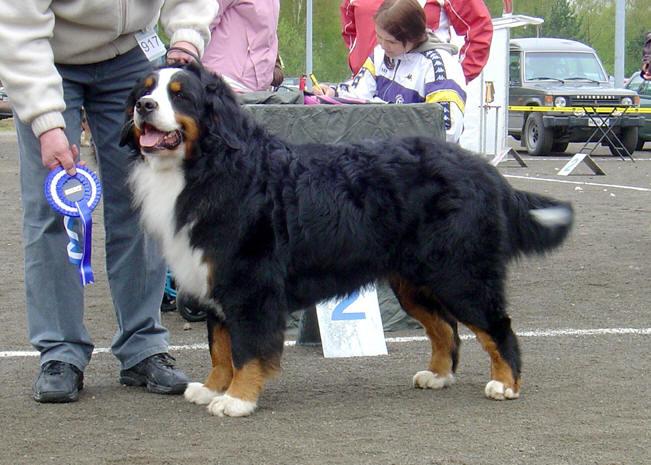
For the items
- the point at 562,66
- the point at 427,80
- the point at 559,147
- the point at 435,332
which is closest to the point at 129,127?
the point at 435,332

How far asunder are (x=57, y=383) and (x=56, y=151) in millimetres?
1033

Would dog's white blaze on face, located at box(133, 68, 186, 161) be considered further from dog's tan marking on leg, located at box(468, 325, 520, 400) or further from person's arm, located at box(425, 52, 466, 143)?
person's arm, located at box(425, 52, 466, 143)

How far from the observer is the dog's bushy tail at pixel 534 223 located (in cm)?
489

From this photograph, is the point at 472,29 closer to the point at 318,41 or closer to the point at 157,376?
the point at 157,376

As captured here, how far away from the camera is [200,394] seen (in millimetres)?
4785

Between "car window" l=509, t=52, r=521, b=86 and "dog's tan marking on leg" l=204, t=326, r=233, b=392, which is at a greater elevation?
"dog's tan marking on leg" l=204, t=326, r=233, b=392

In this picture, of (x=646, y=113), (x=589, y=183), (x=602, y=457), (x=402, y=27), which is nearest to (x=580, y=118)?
(x=646, y=113)

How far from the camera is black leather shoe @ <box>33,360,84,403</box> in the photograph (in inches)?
185

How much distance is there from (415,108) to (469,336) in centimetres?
134

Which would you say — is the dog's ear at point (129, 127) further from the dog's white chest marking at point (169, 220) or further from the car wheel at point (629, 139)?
the car wheel at point (629, 139)

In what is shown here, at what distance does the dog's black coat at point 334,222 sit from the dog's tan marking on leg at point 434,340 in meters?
0.20

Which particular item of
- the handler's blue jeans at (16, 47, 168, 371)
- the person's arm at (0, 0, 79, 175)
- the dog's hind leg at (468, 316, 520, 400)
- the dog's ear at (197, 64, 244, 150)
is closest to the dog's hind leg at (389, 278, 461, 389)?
the dog's hind leg at (468, 316, 520, 400)

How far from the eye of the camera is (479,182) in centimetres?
475

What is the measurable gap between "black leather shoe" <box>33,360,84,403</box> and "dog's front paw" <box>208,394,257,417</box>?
68 cm
